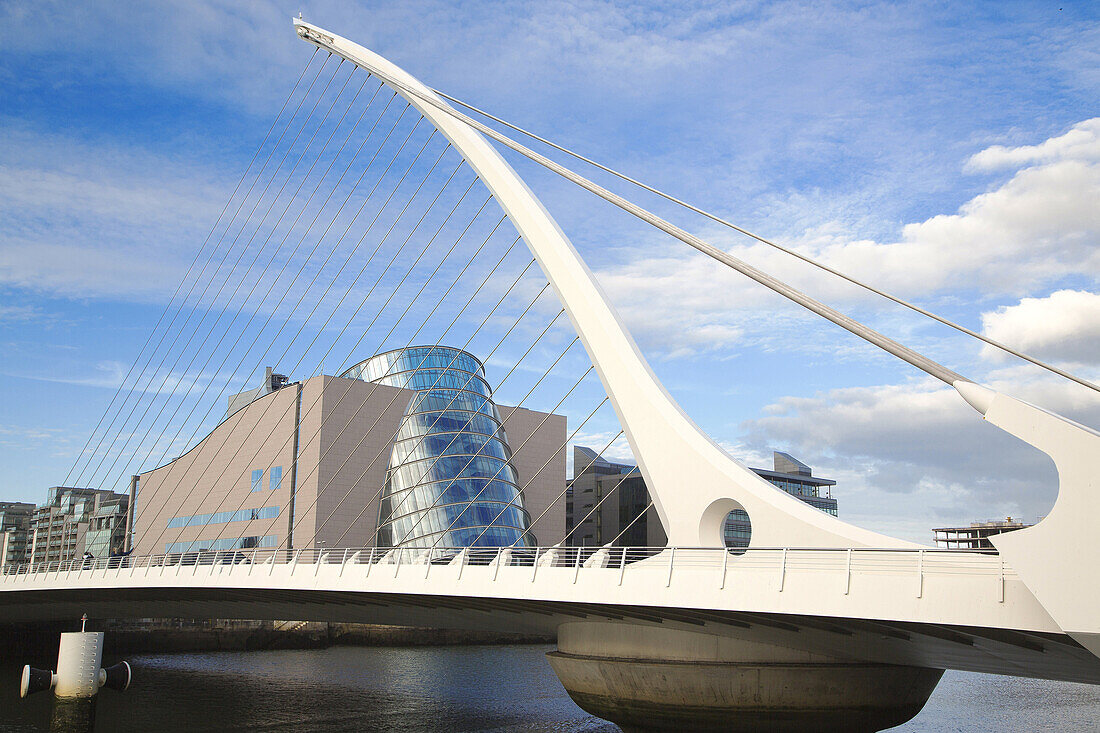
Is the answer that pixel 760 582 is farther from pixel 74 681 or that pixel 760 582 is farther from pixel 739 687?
pixel 74 681

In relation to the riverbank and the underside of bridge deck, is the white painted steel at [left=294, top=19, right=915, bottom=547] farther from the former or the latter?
the riverbank

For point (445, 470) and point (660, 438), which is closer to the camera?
point (660, 438)

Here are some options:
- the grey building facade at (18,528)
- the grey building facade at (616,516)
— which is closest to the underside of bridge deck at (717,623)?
the grey building facade at (616,516)

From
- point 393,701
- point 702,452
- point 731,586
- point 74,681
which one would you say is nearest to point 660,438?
point 702,452

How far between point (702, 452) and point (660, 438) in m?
1.20

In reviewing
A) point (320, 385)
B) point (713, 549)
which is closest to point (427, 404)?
point (320, 385)

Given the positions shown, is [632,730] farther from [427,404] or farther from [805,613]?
[427,404]

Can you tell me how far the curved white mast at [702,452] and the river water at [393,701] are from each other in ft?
30.7

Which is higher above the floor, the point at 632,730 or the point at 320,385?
the point at 320,385

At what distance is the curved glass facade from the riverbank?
6.36 metres

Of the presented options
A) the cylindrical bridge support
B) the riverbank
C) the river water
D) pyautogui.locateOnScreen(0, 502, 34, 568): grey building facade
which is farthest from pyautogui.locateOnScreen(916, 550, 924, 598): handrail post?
pyautogui.locateOnScreen(0, 502, 34, 568): grey building facade

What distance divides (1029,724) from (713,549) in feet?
50.5

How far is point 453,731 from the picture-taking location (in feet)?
Result: 80.9

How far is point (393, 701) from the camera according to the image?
3078 centimetres
